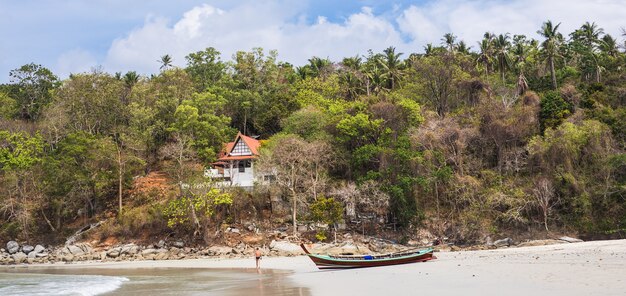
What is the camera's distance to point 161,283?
23.9m

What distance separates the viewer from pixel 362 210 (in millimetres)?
43969

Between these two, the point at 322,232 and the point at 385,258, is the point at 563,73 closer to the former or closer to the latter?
the point at 322,232

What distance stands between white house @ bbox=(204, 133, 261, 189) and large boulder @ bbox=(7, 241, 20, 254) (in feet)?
60.4

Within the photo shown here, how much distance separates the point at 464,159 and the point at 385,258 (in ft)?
71.3

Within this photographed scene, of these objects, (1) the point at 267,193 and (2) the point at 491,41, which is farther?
(2) the point at 491,41

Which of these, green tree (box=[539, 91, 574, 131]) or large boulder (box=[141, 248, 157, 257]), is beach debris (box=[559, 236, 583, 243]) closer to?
green tree (box=[539, 91, 574, 131])

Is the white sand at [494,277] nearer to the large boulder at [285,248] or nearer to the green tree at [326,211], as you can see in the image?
the large boulder at [285,248]

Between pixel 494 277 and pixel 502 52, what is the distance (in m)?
46.2

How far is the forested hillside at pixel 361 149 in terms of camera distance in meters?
40.8

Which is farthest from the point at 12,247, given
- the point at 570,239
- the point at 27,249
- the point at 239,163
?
the point at 570,239

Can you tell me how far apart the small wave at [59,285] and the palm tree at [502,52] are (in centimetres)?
4877

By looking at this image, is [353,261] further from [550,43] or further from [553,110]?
[550,43]

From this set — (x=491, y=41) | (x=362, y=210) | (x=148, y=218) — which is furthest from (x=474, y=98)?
(x=148, y=218)

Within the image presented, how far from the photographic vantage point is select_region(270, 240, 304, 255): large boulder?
39.1 metres
